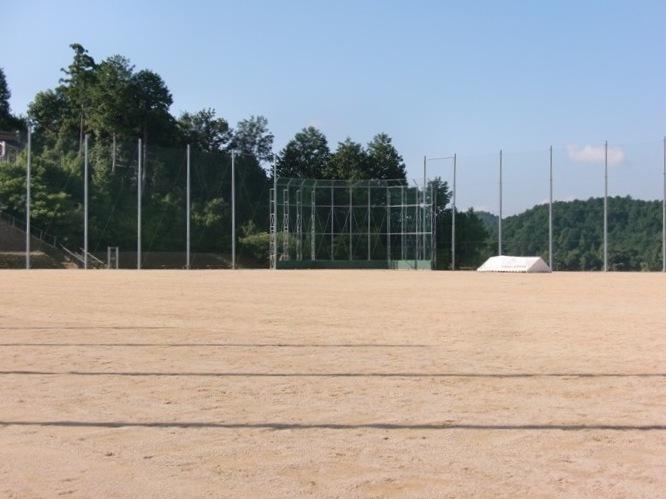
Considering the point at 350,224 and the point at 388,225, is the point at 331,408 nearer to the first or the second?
the point at 388,225

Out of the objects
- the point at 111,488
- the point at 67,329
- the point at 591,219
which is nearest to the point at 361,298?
the point at 67,329

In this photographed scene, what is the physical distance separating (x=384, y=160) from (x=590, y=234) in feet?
98.6

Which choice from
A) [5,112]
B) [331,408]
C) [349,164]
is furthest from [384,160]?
[331,408]

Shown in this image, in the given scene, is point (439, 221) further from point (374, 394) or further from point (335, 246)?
point (374, 394)

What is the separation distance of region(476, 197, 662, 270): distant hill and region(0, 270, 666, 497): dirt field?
38.0 metres

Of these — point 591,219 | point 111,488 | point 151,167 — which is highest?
point 151,167

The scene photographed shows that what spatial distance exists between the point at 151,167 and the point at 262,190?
33.1 ft

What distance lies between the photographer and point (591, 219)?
52.4 metres

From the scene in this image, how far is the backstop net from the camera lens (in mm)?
57844

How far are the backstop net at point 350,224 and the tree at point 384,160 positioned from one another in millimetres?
14997

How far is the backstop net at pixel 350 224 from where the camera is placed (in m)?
57.8

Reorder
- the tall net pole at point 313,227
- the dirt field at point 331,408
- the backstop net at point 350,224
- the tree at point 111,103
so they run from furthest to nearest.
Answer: the tree at point 111,103, the tall net pole at point 313,227, the backstop net at point 350,224, the dirt field at point 331,408

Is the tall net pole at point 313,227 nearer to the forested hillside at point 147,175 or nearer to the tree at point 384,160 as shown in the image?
the forested hillside at point 147,175

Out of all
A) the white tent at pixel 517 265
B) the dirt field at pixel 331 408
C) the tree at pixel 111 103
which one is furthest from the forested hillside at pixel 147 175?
the dirt field at pixel 331 408
